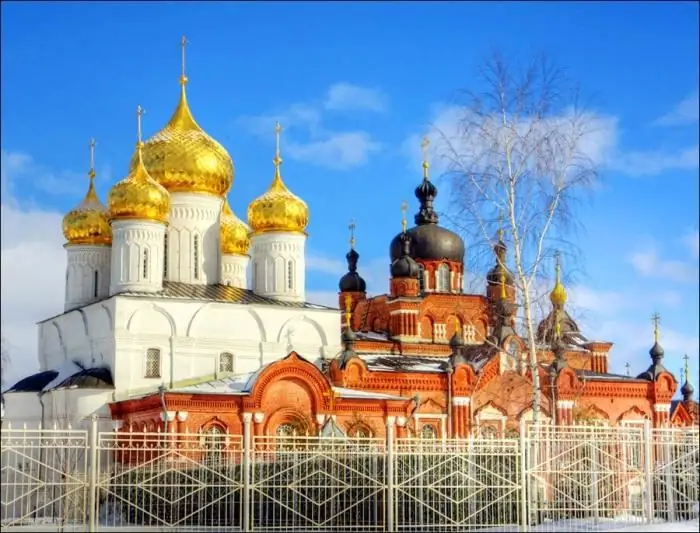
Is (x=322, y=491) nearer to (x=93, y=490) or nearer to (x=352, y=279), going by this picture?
(x=93, y=490)

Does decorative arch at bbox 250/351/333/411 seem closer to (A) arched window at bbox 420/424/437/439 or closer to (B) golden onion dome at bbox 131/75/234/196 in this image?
(A) arched window at bbox 420/424/437/439

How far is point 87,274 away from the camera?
33.5 meters

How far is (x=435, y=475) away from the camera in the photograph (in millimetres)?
18016

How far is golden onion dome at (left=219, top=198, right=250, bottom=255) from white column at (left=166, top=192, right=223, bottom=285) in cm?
162

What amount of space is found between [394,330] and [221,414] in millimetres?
11399

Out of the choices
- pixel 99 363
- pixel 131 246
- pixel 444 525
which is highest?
pixel 131 246

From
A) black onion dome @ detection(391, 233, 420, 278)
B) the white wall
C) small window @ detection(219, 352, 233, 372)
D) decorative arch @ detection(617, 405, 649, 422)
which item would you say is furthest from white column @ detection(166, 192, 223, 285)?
decorative arch @ detection(617, 405, 649, 422)

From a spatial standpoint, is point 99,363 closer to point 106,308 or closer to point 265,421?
point 106,308

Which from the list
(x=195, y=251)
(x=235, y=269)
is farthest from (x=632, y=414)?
(x=195, y=251)

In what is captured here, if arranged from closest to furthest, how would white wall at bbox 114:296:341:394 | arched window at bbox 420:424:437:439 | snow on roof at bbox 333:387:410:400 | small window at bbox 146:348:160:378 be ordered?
white wall at bbox 114:296:341:394 < small window at bbox 146:348:160:378 < snow on roof at bbox 333:387:410:400 < arched window at bbox 420:424:437:439

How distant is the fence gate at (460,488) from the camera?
56.2ft

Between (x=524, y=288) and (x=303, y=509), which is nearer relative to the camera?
(x=303, y=509)

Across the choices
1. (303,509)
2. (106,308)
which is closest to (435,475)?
(303,509)

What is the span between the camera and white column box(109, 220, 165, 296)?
30844 millimetres
